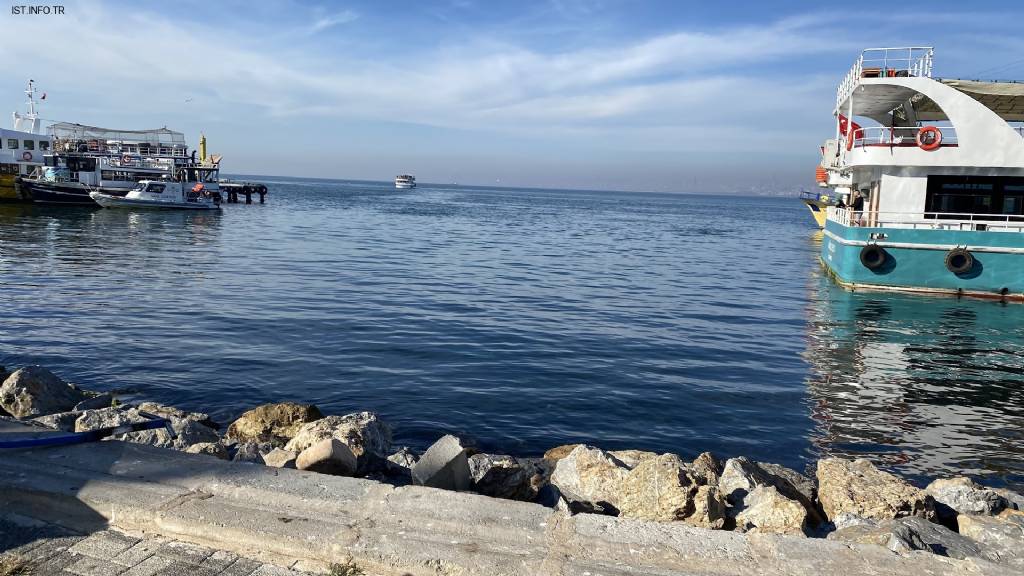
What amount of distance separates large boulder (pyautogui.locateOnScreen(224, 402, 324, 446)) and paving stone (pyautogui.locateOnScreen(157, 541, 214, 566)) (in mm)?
4384

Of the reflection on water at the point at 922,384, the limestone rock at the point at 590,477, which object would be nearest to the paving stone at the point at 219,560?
the limestone rock at the point at 590,477

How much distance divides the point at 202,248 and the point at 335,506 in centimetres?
3206

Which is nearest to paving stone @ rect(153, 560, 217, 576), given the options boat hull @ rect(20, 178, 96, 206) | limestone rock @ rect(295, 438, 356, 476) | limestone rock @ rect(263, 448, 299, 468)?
limestone rock @ rect(295, 438, 356, 476)

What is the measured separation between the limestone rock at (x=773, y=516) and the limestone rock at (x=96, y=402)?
25.0ft

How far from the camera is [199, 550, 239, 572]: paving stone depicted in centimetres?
423

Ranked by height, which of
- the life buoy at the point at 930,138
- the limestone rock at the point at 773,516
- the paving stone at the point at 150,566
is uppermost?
the life buoy at the point at 930,138

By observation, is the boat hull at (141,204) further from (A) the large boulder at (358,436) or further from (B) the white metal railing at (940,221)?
(A) the large boulder at (358,436)

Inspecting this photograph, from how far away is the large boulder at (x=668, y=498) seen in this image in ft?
18.9

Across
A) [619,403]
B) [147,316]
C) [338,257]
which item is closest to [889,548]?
[619,403]

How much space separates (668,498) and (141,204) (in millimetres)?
58933

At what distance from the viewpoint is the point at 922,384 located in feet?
44.3

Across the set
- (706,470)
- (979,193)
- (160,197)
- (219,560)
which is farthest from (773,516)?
(160,197)

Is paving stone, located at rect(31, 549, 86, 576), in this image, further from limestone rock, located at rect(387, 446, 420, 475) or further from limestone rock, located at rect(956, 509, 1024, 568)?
limestone rock, located at rect(956, 509, 1024, 568)

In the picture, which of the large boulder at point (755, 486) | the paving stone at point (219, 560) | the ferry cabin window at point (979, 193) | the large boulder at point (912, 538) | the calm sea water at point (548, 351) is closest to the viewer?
the paving stone at point (219, 560)
